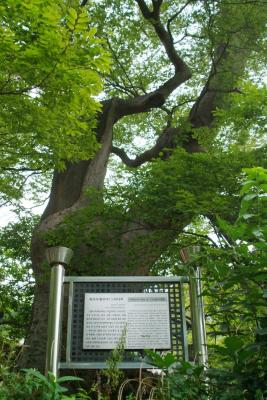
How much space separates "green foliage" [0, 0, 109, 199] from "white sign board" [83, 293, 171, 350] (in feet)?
6.22

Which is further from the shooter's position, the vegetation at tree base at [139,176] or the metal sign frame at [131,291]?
the metal sign frame at [131,291]

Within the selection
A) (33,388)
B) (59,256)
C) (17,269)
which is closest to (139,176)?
(59,256)

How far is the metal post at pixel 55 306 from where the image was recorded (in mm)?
3314

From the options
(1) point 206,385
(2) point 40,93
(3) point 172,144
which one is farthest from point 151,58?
(1) point 206,385

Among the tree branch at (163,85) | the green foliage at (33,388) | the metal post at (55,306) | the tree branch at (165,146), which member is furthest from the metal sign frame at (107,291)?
the tree branch at (163,85)

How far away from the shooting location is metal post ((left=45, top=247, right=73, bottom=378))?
331 cm

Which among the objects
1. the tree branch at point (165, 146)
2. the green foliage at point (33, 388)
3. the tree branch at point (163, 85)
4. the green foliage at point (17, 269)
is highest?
the tree branch at point (163, 85)

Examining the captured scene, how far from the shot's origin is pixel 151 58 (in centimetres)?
1025

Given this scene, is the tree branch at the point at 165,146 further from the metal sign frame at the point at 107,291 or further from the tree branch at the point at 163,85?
the metal sign frame at the point at 107,291

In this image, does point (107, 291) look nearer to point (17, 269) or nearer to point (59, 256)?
point (59, 256)

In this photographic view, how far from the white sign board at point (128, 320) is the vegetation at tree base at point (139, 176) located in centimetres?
41

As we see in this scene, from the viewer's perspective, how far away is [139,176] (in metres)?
5.04

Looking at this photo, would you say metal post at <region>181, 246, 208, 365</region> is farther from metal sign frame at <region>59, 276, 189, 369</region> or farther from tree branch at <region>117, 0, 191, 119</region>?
tree branch at <region>117, 0, 191, 119</region>

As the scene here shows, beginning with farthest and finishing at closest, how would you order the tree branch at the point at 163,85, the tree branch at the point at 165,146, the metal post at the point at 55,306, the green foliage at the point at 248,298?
the tree branch at the point at 163,85
the tree branch at the point at 165,146
the metal post at the point at 55,306
the green foliage at the point at 248,298
